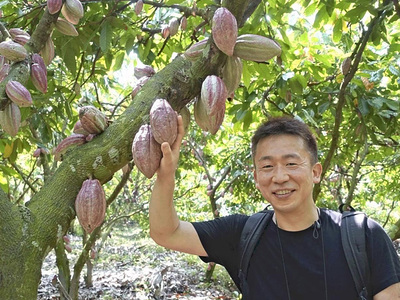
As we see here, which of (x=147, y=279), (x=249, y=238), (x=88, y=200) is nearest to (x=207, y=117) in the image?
(x=88, y=200)

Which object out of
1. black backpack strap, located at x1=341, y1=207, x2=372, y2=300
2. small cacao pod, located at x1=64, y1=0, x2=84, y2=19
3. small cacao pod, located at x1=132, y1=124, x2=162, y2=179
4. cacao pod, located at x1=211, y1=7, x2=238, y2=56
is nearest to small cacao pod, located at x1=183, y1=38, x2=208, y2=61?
cacao pod, located at x1=211, y1=7, x2=238, y2=56

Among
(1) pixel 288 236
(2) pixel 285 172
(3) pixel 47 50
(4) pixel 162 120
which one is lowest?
(1) pixel 288 236

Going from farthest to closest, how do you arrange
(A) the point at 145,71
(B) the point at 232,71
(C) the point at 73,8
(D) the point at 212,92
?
(C) the point at 73,8 → (A) the point at 145,71 → (B) the point at 232,71 → (D) the point at 212,92

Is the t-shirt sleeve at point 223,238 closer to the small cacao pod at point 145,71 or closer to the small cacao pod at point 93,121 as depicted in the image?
the small cacao pod at point 145,71

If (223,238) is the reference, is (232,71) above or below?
above

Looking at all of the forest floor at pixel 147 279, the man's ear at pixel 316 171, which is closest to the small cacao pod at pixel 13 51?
the man's ear at pixel 316 171

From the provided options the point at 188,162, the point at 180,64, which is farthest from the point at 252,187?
the point at 180,64

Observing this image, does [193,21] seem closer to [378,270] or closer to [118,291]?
[378,270]

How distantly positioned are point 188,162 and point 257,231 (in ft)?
13.8

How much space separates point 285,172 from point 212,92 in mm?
676

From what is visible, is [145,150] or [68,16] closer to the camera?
[145,150]

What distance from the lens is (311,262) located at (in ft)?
4.74

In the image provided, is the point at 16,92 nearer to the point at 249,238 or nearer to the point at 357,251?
the point at 249,238

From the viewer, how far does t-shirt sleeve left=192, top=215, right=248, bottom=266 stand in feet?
5.46
